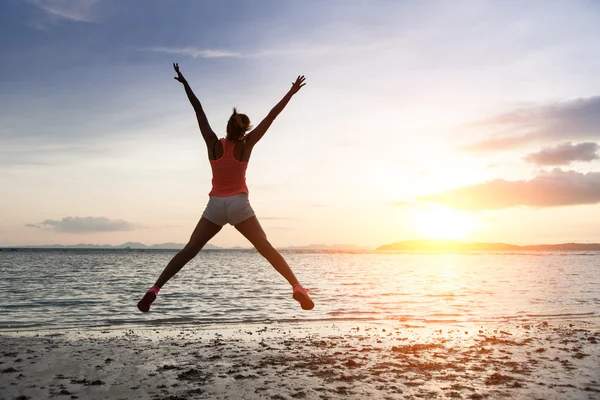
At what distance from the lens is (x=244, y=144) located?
22.7 ft

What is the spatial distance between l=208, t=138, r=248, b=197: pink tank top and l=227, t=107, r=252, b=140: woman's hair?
0.13 meters

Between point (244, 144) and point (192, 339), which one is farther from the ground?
point (244, 144)

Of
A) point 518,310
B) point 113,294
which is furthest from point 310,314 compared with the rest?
point 113,294

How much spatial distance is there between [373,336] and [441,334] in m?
1.76

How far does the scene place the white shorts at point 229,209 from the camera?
678cm

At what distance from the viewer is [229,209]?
6.78m

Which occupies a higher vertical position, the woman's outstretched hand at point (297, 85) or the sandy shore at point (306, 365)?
the woman's outstretched hand at point (297, 85)

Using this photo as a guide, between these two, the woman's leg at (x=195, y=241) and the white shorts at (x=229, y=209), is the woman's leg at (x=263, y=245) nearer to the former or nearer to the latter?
the white shorts at (x=229, y=209)

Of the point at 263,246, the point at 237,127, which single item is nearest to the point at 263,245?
the point at 263,246

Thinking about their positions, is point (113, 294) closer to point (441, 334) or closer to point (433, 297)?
point (433, 297)

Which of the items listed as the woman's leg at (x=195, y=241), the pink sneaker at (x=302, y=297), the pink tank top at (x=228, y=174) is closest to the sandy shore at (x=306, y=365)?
the pink sneaker at (x=302, y=297)

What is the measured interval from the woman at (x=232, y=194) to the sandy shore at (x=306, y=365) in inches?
59.1

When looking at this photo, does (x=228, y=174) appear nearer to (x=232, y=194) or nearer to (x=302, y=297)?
(x=232, y=194)

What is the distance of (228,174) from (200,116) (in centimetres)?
107
